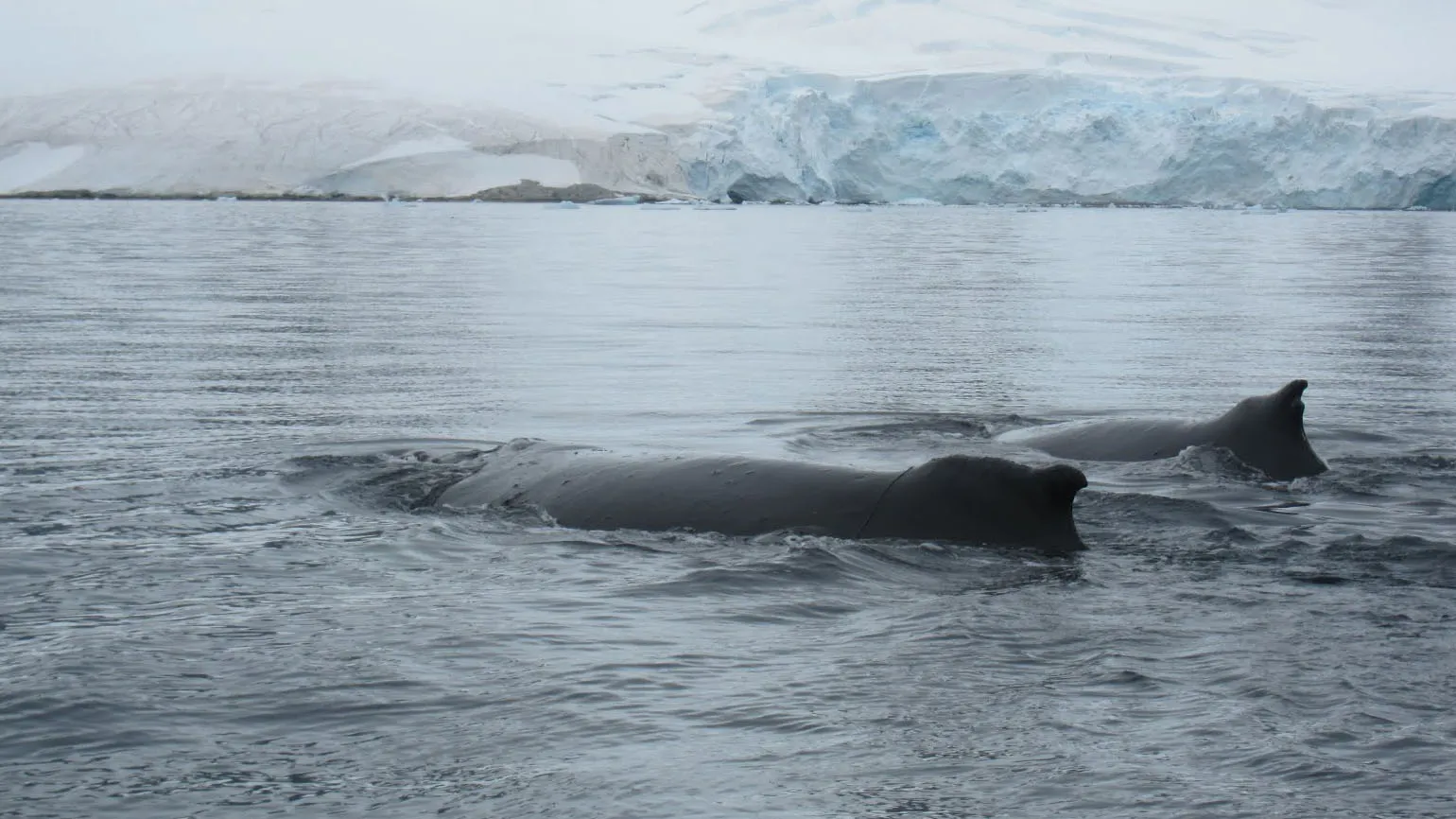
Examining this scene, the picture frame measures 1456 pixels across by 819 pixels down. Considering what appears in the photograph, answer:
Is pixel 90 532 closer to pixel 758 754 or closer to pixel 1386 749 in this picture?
pixel 758 754

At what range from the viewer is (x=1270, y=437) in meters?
9.92

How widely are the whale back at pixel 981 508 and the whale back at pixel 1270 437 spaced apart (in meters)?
3.02

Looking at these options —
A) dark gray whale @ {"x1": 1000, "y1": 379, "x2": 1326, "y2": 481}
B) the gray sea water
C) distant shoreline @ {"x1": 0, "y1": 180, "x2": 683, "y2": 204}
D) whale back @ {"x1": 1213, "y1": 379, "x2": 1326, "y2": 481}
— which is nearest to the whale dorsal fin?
the gray sea water

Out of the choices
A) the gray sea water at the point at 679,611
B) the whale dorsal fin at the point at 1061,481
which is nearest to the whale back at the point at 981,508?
the whale dorsal fin at the point at 1061,481

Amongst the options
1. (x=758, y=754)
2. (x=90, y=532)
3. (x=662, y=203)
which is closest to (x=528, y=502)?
(x=90, y=532)

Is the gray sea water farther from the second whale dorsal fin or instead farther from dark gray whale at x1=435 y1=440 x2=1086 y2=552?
the second whale dorsal fin

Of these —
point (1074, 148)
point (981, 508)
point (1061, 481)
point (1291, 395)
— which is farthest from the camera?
point (1074, 148)

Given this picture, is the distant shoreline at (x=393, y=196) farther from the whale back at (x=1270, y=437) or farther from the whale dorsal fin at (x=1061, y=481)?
the whale dorsal fin at (x=1061, y=481)

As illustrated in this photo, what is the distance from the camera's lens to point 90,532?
7777 millimetres

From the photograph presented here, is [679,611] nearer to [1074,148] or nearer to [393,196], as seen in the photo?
[1074,148]

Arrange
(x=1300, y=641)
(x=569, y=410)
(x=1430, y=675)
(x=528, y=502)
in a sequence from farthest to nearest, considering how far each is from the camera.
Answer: (x=569, y=410), (x=528, y=502), (x=1300, y=641), (x=1430, y=675)

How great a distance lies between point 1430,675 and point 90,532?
579 cm

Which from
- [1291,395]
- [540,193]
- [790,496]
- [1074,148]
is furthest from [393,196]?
[790,496]

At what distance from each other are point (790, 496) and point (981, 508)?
973mm
